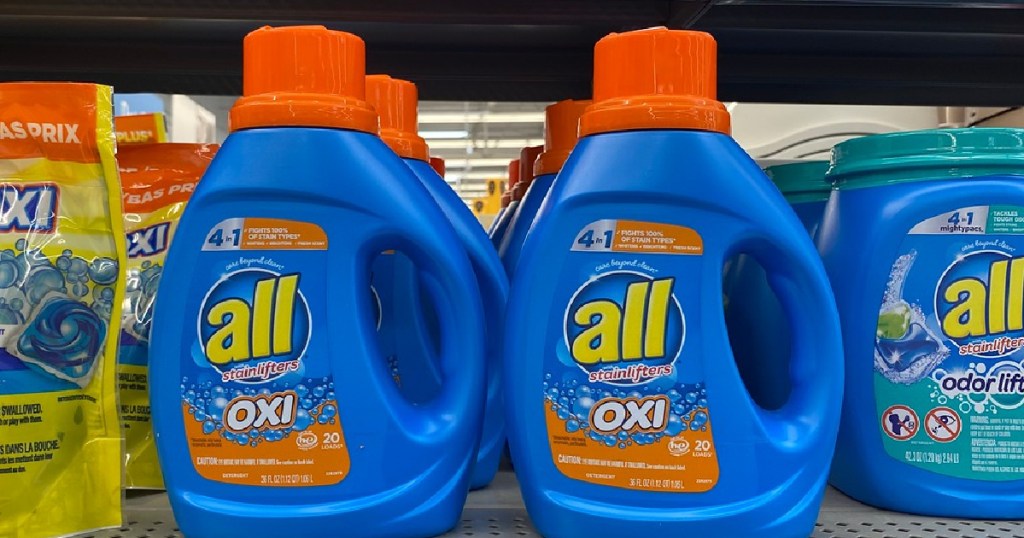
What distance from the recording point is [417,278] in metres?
0.76

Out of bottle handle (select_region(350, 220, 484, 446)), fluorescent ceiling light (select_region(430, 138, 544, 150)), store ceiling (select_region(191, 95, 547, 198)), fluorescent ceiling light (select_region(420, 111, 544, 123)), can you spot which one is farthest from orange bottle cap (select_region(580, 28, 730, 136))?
fluorescent ceiling light (select_region(430, 138, 544, 150))

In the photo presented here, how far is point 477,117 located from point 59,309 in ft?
24.0

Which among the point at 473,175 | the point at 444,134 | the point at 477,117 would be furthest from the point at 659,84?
the point at 473,175

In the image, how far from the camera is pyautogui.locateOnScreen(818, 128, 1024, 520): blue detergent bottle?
2.12 feet

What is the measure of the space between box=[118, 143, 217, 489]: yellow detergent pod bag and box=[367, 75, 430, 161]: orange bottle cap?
21cm

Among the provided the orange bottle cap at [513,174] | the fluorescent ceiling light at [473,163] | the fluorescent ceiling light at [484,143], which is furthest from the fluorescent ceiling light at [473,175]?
the orange bottle cap at [513,174]

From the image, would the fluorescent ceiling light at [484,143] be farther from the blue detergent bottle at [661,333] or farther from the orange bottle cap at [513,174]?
the blue detergent bottle at [661,333]

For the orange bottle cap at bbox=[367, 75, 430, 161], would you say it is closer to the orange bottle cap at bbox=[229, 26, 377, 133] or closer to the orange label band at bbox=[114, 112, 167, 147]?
the orange bottle cap at bbox=[229, 26, 377, 133]

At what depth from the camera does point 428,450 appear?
627 millimetres

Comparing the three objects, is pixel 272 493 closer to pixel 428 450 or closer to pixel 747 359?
pixel 428 450

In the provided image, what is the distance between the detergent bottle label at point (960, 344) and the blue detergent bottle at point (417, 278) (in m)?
0.33

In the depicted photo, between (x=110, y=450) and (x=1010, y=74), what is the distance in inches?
40.4

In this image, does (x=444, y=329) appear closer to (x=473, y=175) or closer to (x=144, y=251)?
(x=144, y=251)

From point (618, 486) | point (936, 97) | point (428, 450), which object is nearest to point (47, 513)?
point (428, 450)
